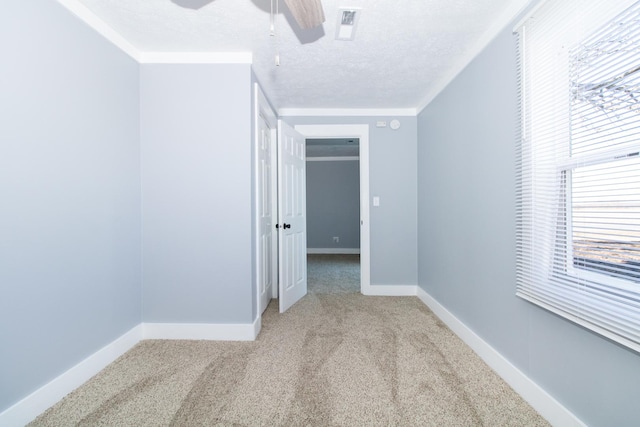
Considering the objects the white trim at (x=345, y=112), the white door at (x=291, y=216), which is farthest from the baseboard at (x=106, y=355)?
the white trim at (x=345, y=112)

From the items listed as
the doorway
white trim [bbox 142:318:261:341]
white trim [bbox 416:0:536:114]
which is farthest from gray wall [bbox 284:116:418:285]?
the doorway

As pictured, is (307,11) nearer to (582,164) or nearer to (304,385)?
(582,164)

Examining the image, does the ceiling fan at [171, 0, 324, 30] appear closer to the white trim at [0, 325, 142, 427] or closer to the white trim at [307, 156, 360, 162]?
the white trim at [0, 325, 142, 427]

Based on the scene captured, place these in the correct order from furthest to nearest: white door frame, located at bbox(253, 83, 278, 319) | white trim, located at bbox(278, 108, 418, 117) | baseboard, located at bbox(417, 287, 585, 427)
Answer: white trim, located at bbox(278, 108, 418, 117), white door frame, located at bbox(253, 83, 278, 319), baseboard, located at bbox(417, 287, 585, 427)

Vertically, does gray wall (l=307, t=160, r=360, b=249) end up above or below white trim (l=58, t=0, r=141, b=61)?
below

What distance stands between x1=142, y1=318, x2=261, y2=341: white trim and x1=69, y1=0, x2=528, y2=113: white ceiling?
2.15 metres

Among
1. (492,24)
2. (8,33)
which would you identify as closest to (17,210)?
(8,33)

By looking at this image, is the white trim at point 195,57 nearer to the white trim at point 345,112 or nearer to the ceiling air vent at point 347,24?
the ceiling air vent at point 347,24

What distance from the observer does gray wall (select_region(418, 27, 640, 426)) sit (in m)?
1.23

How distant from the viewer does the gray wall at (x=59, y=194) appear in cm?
141

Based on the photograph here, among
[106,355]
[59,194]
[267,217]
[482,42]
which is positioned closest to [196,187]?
[59,194]

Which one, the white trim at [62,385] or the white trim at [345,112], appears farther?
the white trim at [345,112]

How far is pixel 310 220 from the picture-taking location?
734cm

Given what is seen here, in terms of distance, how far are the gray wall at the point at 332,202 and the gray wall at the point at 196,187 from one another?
4959 mm
